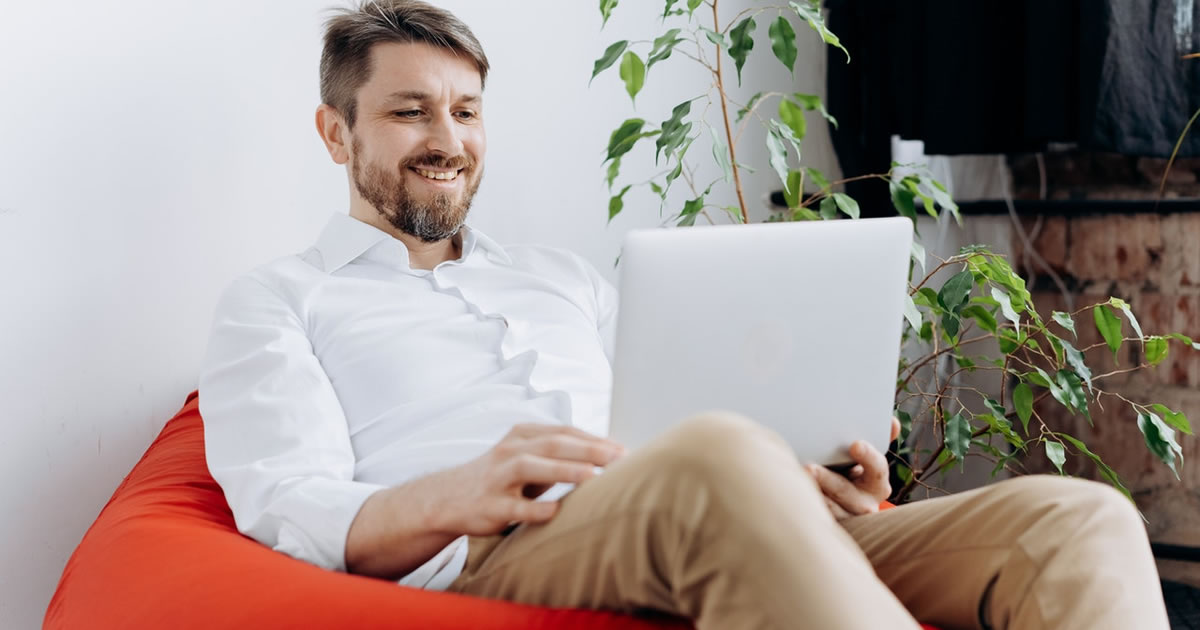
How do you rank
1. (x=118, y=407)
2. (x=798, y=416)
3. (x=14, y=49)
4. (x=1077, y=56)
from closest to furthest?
(x=798, y=416)
(x=14, y=49)
(x=118, y=407)
(x=1077, y=56)

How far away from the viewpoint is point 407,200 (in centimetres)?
150

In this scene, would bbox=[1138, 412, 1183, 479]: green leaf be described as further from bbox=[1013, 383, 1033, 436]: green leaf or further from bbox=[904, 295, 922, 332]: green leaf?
bbox=[904, 295, 922, 332]: green leaf

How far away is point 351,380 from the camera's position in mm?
1303

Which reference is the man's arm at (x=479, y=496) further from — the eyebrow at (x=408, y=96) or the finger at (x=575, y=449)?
the eyebrow at (x=408, y=96)

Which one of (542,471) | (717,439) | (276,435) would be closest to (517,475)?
(542,471)

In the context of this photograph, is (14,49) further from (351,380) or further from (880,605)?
(880,605)

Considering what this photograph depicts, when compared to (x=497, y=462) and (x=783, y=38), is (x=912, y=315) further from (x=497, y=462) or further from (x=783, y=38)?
(x=497, y=462)

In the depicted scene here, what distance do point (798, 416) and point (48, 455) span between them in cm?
97

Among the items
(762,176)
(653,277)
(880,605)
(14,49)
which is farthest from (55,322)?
(762,176)

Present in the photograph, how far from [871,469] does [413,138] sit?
0.82 metres

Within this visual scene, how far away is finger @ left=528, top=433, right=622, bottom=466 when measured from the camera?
2.99 feet

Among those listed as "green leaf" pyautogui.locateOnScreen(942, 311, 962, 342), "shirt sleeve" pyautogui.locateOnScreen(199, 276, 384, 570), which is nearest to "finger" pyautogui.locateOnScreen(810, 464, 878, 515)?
"shirt sleeve" pyautogui.locateOnScreen(199, 276, 384, 570)

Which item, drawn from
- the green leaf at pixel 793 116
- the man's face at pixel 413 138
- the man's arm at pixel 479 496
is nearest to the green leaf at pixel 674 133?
the green leaf at pixel 793 116

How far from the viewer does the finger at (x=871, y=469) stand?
3.41 feet
